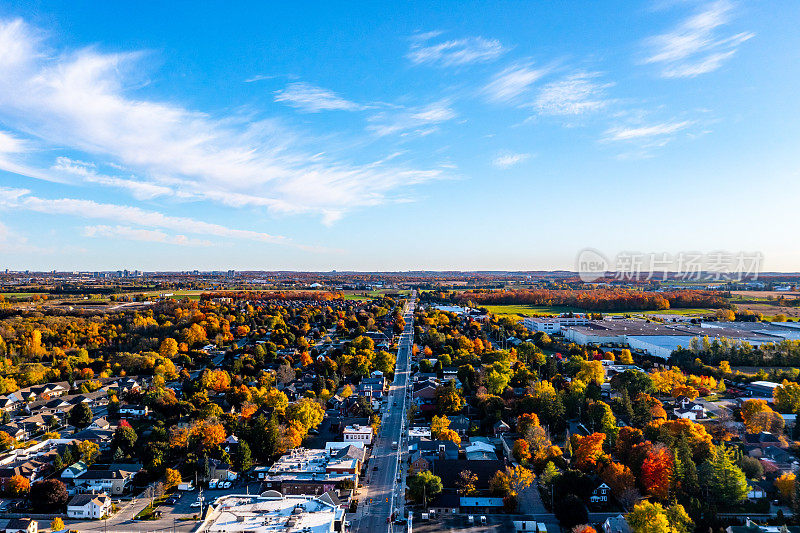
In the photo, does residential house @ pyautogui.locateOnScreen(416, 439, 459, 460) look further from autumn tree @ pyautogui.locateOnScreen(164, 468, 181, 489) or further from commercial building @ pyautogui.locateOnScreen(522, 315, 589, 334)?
commercial building @ pyautogui.locateOnScreen(522, 315, 589, 334)

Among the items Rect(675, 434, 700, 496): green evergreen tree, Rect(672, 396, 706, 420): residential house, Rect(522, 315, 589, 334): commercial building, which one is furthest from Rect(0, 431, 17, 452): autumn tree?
Rect(522, 315, 589, 334): commercial building

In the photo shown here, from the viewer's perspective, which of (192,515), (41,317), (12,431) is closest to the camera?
(192,515)

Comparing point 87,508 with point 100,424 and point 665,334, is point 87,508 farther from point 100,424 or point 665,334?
point 665,334

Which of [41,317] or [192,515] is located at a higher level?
[41,317]

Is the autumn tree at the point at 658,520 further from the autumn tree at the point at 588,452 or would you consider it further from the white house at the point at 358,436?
the white house at the point at 358,436

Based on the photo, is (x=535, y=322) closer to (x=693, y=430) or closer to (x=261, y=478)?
(x=693, y=430)

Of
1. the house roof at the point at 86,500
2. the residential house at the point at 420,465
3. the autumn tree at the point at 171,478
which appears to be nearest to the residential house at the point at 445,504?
the residential house at the point at 420,465

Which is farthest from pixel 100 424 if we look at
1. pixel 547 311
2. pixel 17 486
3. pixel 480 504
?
pixel 547 311

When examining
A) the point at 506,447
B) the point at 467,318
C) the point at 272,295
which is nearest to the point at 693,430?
the point at 506,447
